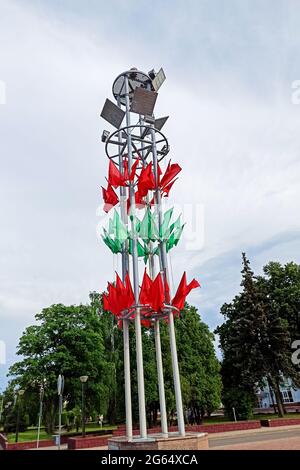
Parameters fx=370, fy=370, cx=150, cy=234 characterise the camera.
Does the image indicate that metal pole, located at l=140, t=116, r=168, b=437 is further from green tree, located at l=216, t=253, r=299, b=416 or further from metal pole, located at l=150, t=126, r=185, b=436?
green tree, located at l=216, t=253, r=299, b=416

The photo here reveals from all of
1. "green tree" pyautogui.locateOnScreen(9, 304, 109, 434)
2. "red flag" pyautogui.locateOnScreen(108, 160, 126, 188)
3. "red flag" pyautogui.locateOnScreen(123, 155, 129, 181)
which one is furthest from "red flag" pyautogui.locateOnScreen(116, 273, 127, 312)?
"green tree" pyautogui.locateOnScreen(9, 304, 109, 434)

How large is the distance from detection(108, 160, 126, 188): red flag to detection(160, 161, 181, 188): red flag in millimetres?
1672

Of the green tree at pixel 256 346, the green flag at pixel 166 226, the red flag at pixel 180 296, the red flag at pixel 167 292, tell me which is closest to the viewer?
the red flag at pixel 167 292

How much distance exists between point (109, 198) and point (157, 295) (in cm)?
486

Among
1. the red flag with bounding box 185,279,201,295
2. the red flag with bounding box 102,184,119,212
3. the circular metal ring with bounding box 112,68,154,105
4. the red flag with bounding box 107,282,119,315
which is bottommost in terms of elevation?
the red flag with bounding box 107,282,119,315

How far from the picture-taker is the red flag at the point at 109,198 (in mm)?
15719

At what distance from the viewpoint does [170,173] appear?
1570 cm

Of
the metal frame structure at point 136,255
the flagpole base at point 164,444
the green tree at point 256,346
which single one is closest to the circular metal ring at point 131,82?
the metal frame structure at point 136,255

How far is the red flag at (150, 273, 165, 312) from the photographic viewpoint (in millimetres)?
13289

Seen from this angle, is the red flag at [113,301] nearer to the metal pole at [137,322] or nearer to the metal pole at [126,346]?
the metal pole at [126,346]

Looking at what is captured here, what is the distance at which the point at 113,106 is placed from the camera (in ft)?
53.4

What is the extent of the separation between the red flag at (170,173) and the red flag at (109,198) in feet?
6.74
